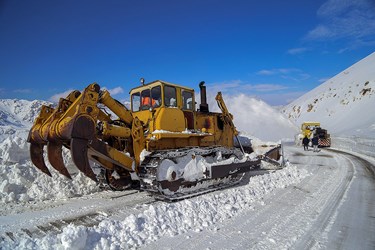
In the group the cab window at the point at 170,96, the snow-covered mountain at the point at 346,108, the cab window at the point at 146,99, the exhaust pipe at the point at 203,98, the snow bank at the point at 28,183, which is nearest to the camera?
the snow bank at the point at 28,183

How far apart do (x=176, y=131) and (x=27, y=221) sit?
4.18 meters

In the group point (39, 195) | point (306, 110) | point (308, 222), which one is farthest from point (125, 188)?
point (306, 110)

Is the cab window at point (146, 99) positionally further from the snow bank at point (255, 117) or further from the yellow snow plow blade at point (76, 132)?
the snow bank at point (255, 117)

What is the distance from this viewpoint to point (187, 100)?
8852 millimetres

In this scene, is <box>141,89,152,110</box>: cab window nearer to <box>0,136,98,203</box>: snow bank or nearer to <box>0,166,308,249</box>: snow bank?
<box>0,136,98,203</box>: snow bank

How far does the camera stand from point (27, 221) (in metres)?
5.53

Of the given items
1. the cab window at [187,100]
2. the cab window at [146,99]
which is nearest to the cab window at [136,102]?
the cab window at [146,99]

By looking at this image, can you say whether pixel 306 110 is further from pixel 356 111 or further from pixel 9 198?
pixel 9 198

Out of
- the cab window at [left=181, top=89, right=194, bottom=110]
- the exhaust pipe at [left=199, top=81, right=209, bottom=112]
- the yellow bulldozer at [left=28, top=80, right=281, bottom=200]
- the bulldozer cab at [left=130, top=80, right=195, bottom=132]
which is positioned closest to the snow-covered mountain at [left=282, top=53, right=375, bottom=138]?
the exhaust pipe at [left=199, top=81, right=209, bottom=112]

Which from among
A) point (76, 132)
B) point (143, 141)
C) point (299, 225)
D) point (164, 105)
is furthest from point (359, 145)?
point (76, 132)

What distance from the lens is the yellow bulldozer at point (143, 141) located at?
616 cm

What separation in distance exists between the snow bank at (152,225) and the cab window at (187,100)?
3025 mm

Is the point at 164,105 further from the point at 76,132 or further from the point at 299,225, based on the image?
the point at 299,225

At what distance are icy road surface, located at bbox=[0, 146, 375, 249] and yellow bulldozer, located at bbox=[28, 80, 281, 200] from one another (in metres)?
0.85
